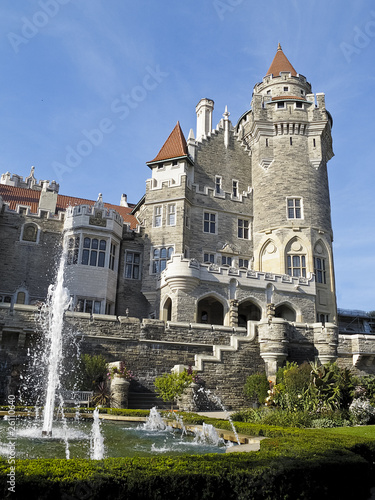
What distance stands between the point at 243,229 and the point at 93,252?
38.4ft

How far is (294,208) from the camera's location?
3238 centimetres

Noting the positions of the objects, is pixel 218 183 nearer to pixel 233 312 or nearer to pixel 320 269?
pixel 320 269

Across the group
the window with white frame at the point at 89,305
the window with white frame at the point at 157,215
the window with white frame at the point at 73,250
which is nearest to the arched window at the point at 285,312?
the window with white frame at the point at 157,215

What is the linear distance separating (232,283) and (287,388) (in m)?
10.2

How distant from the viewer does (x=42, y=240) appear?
97.7ft

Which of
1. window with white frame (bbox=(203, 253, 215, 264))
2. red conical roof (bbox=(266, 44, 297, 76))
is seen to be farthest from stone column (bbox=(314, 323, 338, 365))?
red conical roof (bbox=(266, 44, 297, 76))

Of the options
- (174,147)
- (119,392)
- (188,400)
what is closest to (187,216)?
(174,147)

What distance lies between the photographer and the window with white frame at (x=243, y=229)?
3348 centimetres

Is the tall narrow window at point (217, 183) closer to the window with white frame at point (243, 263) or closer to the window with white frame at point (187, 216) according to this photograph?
the window with white frame at point (187, 216)

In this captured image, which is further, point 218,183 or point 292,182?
point 218,183

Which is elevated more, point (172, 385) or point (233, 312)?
point (233, 312)

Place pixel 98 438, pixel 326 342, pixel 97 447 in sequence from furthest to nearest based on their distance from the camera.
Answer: pixel 326 342 → pixel 98 438 → pixel 97 447

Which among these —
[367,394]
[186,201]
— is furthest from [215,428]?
[186,201]

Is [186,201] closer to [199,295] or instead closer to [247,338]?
[199,295]
